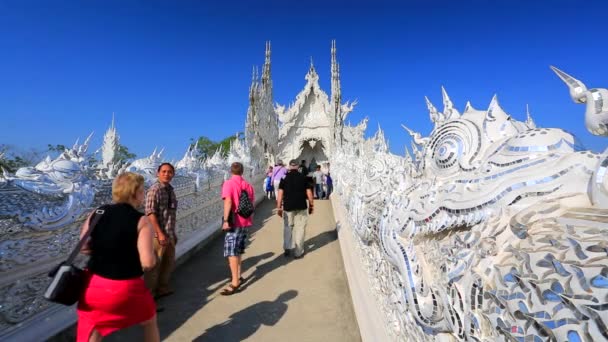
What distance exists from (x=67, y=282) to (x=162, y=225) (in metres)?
1.75

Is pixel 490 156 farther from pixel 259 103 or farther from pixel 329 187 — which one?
pixel 259 103

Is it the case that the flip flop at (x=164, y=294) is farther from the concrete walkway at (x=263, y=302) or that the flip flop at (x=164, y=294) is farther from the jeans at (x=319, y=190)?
the jeans at (x=319, y=190)

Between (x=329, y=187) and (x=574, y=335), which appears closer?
(x=574, y=335)

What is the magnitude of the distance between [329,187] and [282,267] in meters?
8.56

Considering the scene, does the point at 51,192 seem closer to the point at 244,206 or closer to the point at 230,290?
the point at 244,206

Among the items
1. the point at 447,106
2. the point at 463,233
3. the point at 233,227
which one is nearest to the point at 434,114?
the point at 447,106

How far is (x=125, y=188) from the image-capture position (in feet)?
6.77

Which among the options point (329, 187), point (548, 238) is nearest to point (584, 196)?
point (548, 238)

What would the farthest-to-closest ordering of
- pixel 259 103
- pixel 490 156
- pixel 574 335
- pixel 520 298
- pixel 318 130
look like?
1. pixel 318 130
2. pixel 259 103
3. pixel 490 156
4. pixel 520 298
5. pixel 574 335

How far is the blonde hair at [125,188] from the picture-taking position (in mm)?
2053

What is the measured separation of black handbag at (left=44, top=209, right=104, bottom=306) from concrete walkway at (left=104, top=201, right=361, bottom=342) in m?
1.30

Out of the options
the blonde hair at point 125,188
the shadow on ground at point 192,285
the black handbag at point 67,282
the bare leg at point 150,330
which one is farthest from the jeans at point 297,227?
the black handbag at point 67,282

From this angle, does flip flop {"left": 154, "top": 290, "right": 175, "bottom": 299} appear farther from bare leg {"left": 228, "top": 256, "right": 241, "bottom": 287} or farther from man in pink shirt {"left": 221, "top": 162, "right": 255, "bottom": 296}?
bare leg {"left": 228, "top": 256, "right": 241, "bottom": 287}

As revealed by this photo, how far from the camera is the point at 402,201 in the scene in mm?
1821
